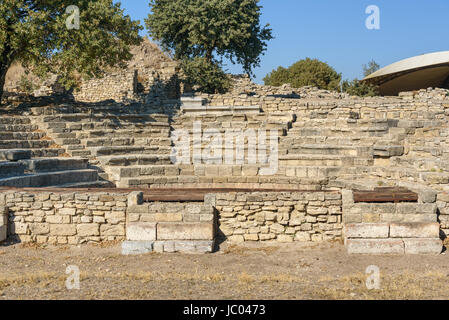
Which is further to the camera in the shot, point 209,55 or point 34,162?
point 209,55

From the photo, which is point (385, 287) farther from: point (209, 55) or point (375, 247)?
point (209, 55)

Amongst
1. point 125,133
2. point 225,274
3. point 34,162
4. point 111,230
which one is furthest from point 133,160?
point 225,274

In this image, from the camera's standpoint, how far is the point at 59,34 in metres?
16.4

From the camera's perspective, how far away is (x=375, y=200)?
8.73 metres

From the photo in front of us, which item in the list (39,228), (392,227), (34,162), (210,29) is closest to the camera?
(392,227)

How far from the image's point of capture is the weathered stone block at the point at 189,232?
8469mm

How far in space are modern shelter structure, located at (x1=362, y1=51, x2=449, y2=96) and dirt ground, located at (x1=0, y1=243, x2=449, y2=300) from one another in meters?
30.0

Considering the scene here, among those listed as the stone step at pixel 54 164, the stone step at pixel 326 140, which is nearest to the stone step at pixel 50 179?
the stone step at pixel 54 164

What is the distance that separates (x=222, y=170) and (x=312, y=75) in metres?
24.4

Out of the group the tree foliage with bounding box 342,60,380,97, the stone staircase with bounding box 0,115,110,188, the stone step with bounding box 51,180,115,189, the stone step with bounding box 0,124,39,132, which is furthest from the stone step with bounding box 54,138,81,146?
the tree foliage with bounding box 342,60,380,97

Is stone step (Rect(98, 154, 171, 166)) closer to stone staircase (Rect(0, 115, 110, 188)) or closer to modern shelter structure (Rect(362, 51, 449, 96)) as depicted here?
stone staircase (Rect(0, 115, 110, 188))

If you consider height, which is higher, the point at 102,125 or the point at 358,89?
the point at 358,89
